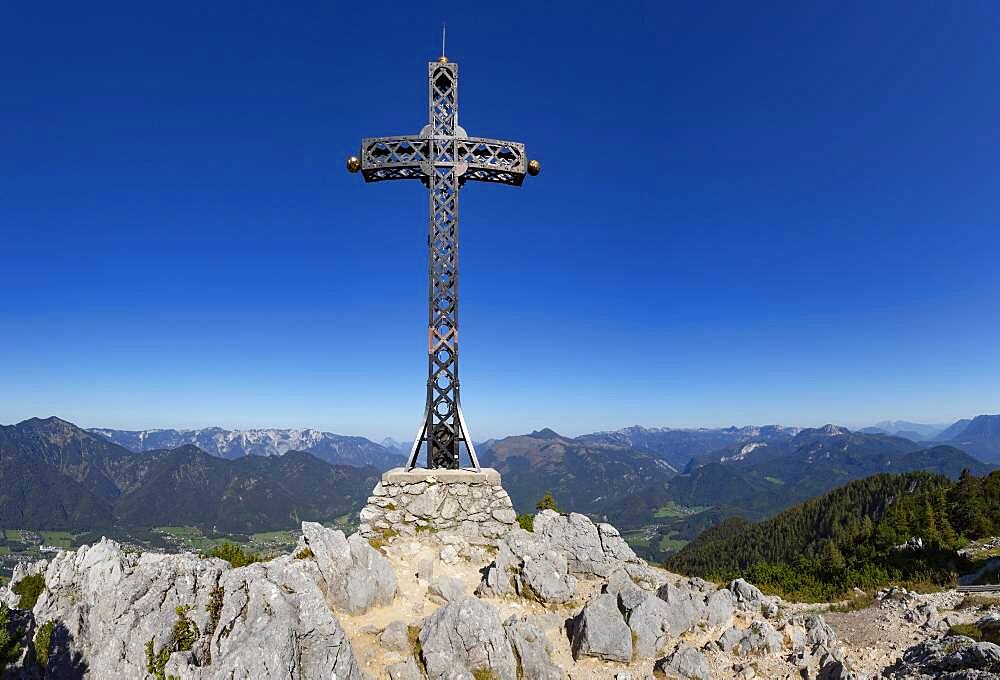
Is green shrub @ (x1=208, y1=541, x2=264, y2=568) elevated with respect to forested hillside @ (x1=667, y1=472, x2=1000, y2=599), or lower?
elevated

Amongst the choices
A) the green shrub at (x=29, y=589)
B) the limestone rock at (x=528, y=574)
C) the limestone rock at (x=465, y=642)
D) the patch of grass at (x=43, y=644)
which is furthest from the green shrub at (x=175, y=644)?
the limestone rock at (x=528, y=574)

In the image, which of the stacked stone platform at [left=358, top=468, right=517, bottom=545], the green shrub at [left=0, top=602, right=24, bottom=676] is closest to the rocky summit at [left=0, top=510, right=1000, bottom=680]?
the green shrub at [left=0, top=602, right=24, bottom=676]

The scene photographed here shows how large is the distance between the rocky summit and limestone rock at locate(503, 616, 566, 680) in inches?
1.1

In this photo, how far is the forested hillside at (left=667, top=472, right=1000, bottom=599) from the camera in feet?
86.2

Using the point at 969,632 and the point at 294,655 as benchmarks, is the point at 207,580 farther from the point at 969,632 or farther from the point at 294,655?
the point at 969,632

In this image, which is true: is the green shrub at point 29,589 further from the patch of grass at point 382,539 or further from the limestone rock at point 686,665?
the limestone rock at point 686,665

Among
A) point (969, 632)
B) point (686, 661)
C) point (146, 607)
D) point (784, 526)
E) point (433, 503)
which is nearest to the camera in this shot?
point (146, 607)

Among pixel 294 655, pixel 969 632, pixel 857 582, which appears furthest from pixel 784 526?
pixel 294 655

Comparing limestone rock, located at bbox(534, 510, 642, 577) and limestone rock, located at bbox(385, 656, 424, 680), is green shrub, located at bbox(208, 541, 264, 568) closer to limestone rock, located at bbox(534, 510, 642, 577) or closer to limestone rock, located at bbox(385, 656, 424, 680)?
limestone rock, located at bbox(385, 656, 424, 680)

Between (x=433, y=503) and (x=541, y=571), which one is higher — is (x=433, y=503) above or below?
above

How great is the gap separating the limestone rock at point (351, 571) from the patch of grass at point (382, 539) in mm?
954

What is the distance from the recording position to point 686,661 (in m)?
9.72

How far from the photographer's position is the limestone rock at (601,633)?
990 cm

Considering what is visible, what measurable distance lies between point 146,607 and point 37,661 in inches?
67.6
